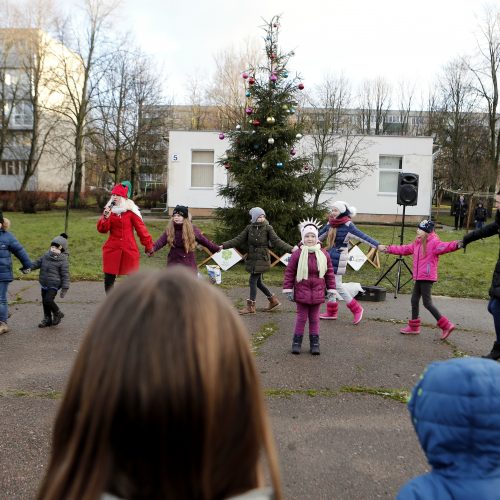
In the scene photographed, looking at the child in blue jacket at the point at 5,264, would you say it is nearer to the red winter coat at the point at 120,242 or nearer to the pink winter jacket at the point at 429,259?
the red winter coat at the point at 120,242

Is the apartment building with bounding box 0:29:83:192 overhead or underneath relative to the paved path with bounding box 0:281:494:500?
overhead

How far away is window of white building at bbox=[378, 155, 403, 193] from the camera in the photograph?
28406mm

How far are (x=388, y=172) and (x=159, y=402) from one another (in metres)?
28.7

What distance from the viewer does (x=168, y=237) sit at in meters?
8.39

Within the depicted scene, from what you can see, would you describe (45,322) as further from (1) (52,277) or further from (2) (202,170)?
(2) (202,170)

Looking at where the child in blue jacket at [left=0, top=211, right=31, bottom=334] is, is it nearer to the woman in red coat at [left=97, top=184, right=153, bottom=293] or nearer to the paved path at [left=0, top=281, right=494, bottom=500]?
the paved path at [left=0, top=281, right=494, bottom=500]

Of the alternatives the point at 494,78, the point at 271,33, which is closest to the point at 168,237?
the point at 271,33

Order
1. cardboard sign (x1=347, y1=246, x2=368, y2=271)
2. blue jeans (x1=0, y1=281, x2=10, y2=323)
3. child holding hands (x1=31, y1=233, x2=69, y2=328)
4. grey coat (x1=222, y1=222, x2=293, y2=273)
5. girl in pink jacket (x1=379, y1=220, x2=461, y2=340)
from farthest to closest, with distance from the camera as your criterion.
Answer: cardboard sign (x1=347, y1=246, x2=368, y2=271) < grey coat (x1=222, y1=222, x2=293, y2=273) < child holding hands (x1=31, y1=233, x2=69, y2=328) < girl in pink jacket (x1=379, y1=220, x2=461, y2=340) < blue jeans (x1=0, y1=281, x2=10, y2=323)

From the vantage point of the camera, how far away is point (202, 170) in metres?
28.3

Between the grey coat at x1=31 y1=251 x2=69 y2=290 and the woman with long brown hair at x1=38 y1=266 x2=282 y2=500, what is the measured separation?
272 inches

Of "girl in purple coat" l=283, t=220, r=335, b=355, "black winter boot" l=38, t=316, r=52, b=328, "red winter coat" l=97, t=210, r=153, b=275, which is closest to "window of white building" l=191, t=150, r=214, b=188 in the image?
"red winter coat" l=97, t=210, r=153, b=275

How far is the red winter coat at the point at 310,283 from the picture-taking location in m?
6.75

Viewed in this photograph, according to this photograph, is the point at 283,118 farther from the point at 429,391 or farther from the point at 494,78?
the point at 494,78

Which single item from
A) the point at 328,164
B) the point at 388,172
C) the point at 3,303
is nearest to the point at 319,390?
the point at 3,303
